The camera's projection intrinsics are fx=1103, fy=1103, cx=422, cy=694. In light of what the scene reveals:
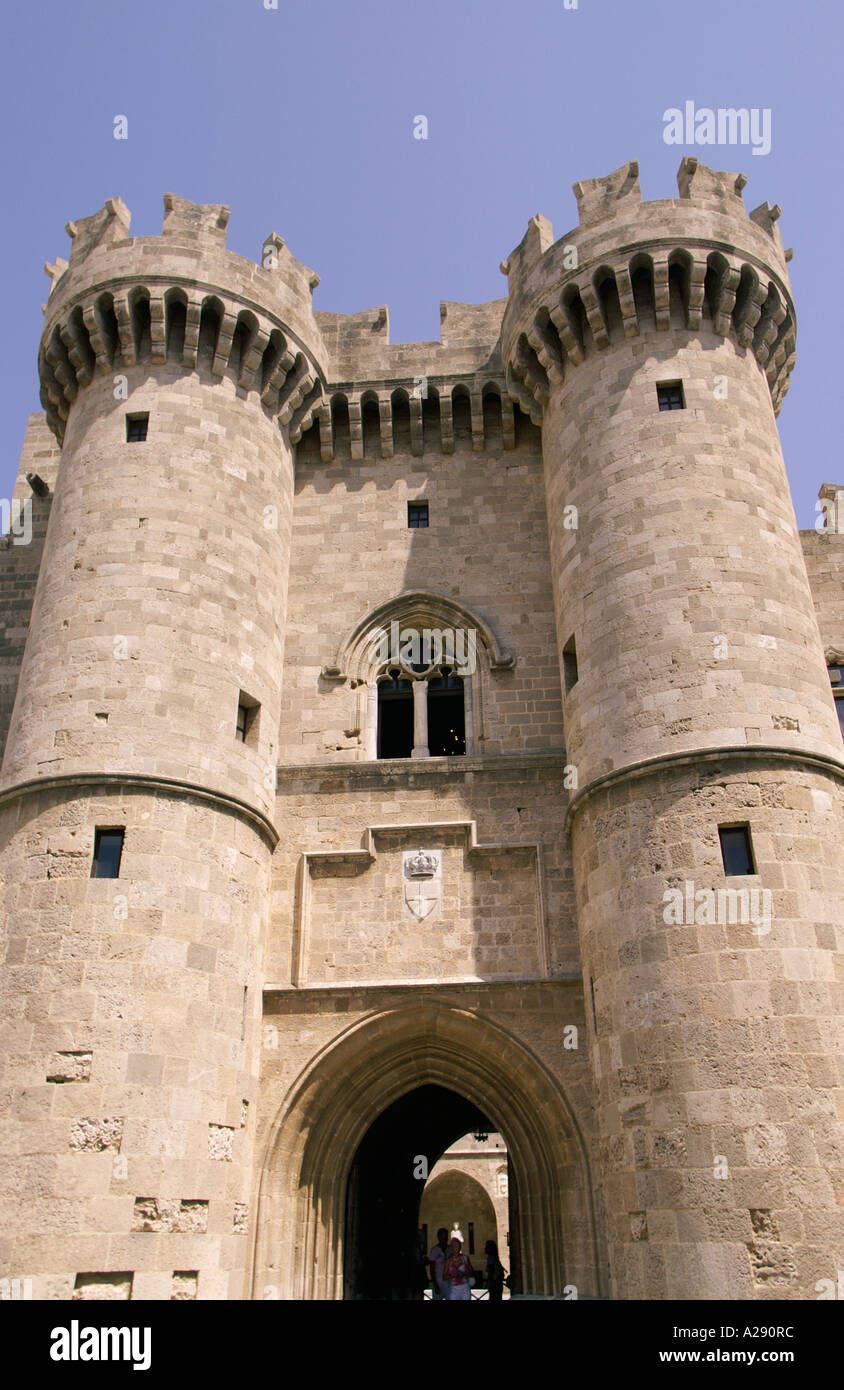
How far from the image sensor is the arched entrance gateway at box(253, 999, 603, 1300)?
Answer: 32.8 feet

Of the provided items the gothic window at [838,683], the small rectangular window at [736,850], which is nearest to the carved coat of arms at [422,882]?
the small rectangular window at [736,850]

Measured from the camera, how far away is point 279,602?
1292 cm

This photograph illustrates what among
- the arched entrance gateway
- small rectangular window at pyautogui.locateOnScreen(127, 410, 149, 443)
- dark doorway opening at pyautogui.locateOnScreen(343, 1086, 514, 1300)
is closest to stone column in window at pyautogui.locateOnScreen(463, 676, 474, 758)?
the arched entrance gateway

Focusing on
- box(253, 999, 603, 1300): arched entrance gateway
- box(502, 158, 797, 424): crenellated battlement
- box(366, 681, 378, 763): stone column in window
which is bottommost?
box(253, 999, 603, 1300): arched entrance gateway

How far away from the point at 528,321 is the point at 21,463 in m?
7.41

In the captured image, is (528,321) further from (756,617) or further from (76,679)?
(76,679)

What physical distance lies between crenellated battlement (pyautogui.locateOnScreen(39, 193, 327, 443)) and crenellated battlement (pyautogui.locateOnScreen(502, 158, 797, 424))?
9.52ft

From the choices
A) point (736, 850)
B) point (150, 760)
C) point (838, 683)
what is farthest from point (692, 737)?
point (150, 760)

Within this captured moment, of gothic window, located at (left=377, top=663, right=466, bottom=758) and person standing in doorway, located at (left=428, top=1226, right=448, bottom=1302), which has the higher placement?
gothic window, located at (left=377, top=663, right=466, bottom=758)

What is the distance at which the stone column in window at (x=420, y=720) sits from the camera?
40.5ft

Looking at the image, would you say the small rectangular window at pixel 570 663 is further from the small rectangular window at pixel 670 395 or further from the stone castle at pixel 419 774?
the small rectangular window at pixel 670 395

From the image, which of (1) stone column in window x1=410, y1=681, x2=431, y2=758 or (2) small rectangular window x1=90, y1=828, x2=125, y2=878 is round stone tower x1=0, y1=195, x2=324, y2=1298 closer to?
(2) small rectangular window x1=90, y1=828, x2=125, y2=878

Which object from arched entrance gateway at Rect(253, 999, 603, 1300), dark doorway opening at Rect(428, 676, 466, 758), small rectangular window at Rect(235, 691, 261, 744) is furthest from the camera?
dark doorway opening at Rect(428, 676, 466, 758)
